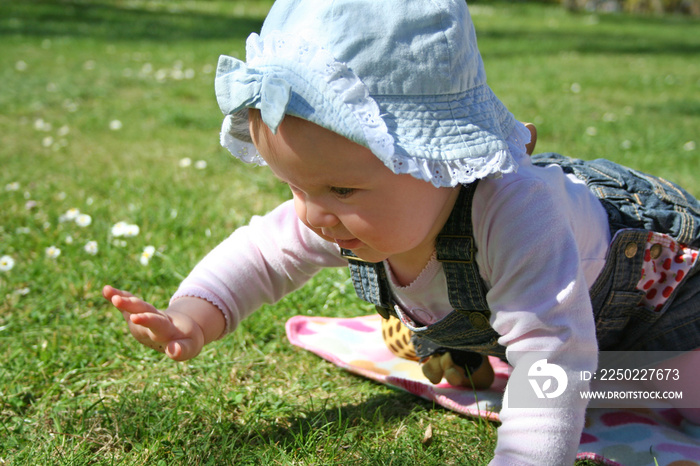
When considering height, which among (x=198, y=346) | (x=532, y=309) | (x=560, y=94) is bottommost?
(x=560, y=94)

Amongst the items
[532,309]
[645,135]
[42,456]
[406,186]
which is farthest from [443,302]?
[645,135]

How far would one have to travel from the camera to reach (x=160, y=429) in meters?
1.83

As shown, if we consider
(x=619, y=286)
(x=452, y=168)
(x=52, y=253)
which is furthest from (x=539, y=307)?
(x=52, y=253)

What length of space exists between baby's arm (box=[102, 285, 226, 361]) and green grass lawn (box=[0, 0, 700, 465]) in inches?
8.1

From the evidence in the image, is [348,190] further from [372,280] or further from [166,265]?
[166,265]

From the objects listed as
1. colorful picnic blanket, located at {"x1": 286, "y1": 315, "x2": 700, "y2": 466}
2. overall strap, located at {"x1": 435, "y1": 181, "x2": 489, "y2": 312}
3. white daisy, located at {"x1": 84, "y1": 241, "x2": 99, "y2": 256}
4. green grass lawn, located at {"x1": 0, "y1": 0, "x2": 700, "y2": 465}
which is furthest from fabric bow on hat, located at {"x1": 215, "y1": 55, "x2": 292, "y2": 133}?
white daisy, located at {"x1": 84, "y1": 241, "x2": 99, "y2": 256}

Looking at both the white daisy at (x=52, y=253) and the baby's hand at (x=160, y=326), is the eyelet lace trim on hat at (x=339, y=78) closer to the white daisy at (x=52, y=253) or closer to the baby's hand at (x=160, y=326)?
the baby's hand at (x=160, y=326)

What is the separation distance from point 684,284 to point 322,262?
1.05m

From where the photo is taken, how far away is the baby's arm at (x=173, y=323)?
1.69 metres

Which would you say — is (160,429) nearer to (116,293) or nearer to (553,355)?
(116,293)

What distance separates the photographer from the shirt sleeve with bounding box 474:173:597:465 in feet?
4.88

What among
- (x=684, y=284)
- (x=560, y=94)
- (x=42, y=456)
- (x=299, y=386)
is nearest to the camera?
(x=42, y=456)

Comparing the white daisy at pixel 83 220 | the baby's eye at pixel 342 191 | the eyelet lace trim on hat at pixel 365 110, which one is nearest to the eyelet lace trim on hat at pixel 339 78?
the eyelet lace trim on hat at pixel 365 110

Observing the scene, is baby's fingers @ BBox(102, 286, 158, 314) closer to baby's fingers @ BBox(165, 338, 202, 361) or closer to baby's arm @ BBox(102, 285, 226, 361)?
baby's arm @ BBox(102, 285, 226, 361)
